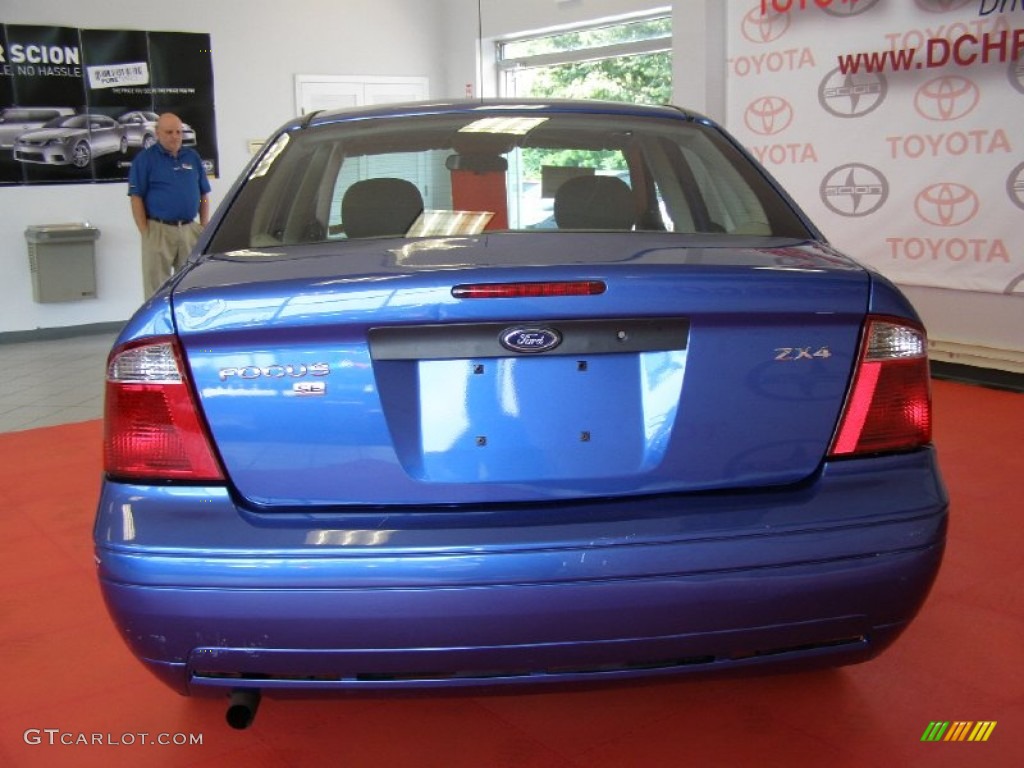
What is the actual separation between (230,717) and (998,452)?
11.7 feet

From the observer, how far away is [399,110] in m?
2.39

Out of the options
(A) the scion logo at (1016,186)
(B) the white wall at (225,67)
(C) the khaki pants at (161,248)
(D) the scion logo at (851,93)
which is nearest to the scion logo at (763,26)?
(D) the scion logo at (851,93)

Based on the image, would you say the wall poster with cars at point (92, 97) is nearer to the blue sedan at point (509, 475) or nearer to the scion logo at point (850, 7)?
→ the scion logo at point (850, 7)

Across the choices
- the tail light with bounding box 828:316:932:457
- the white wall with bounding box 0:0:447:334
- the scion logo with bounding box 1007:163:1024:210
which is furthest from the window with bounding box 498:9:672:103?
the tail light with bounding box 828:316:932:457

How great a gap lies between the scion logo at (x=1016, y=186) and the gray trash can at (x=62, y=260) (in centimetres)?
683

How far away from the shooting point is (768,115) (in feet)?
22.9

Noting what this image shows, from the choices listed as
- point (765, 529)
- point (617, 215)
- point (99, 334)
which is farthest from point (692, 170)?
point (99, 334)

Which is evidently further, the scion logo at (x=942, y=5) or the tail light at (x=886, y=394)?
the scion logo at (x=942, y=5)

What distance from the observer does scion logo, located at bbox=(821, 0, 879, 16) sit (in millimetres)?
6180

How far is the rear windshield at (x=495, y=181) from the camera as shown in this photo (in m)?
2.09

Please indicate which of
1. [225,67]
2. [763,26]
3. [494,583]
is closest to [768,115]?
[763,26]

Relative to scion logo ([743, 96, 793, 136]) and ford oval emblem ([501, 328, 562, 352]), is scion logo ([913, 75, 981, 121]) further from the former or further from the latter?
ford oval emblem ([501, 328, 562, 352])

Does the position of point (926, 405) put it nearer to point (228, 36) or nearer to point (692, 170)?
point (692, 170)

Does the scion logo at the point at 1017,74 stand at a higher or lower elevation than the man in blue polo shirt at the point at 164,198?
higher
